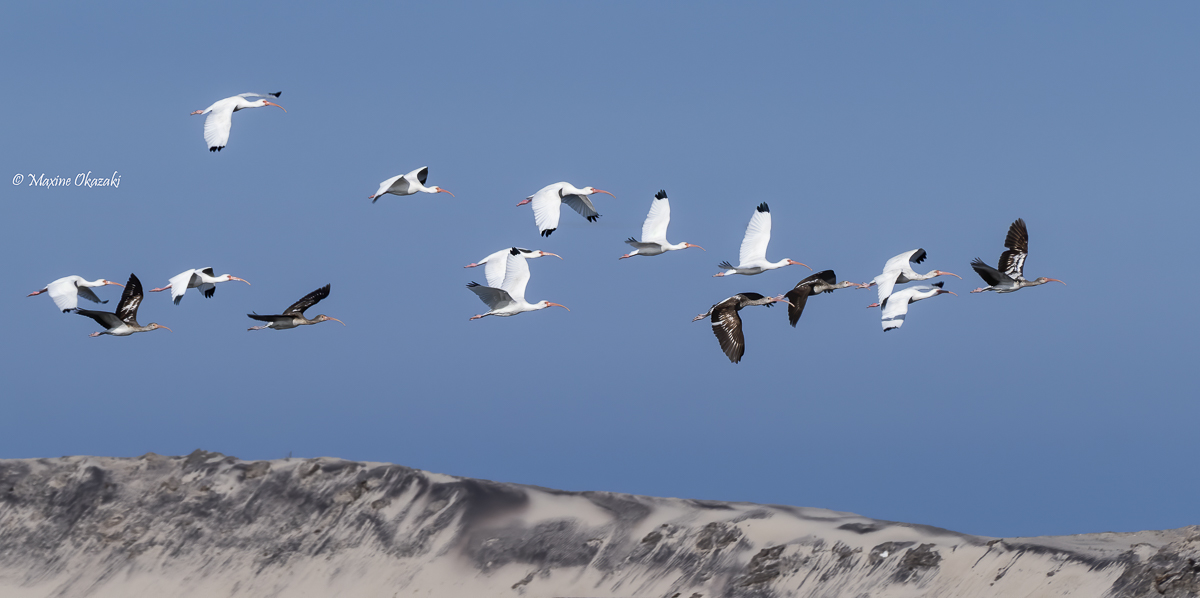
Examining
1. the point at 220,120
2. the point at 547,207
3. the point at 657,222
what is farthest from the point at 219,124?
the point at 657,222

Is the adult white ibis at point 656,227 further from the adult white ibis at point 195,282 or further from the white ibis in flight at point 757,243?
the adult white ibis at point 195,282

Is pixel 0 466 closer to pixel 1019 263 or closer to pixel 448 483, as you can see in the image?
pixel 448 483

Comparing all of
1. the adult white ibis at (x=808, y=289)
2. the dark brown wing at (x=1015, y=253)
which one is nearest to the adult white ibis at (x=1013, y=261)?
the dark brown wing at (x=1015, y=253)

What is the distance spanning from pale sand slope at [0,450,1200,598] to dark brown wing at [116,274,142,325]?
39.6 feet

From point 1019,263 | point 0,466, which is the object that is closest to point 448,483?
point 0,466

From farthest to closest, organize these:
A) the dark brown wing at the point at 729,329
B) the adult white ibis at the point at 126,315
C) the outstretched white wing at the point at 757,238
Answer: the outstretched white wing at the point at 757,238 < the adult white ibis at the point at 126,315 < the dark brown wing at the point at 729,329

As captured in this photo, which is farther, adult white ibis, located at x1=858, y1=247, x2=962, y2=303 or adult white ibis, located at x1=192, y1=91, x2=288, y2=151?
adult white ibis, located at x1=858, y1=247, x2=962, y2=303

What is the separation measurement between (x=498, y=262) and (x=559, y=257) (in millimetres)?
2444

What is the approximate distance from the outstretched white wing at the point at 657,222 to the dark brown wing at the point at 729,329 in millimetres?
5711

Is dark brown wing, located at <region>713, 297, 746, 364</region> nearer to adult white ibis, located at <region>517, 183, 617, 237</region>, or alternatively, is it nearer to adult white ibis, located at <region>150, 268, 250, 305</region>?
adult white ibis, located at <region>517, 183, 617, 237</region>

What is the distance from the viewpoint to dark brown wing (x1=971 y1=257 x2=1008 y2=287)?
3769cm

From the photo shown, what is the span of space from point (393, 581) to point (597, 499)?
23.7ft

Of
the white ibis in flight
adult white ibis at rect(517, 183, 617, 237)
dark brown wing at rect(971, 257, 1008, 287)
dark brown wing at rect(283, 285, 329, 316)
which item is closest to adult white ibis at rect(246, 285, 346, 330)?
dark brown wing at rect(283, 285, 329, 316)

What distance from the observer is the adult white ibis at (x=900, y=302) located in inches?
1492
